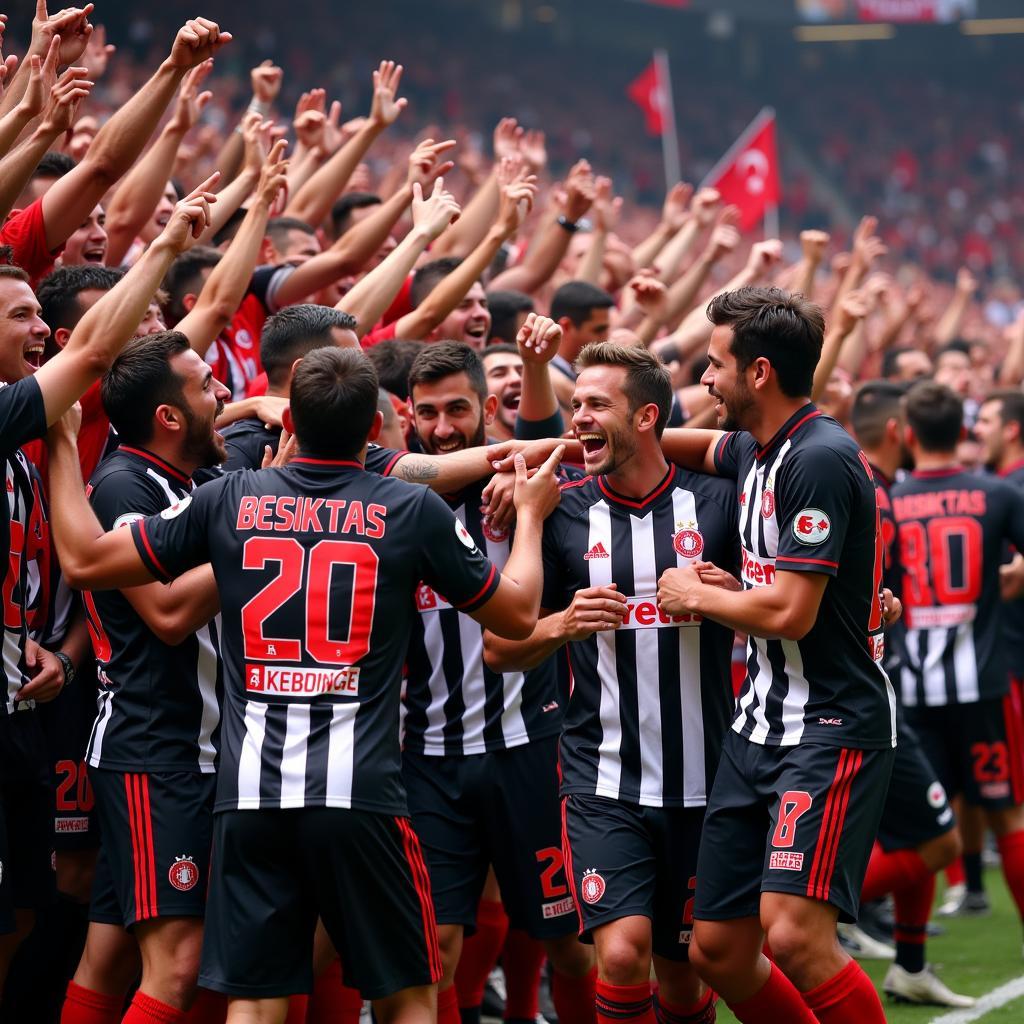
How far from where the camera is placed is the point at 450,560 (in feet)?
14.1

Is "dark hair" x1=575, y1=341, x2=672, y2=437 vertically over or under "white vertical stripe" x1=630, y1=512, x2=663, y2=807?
over

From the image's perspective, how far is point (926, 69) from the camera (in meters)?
39.4

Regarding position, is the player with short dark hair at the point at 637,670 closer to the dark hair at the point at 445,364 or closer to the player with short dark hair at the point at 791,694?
the player with short dark hair at the point at 791,694

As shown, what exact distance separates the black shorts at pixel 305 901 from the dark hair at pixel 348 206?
4978 mm

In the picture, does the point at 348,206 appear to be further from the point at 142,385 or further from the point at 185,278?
the point at 142,385

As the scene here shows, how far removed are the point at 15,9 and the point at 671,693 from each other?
54.9 ft

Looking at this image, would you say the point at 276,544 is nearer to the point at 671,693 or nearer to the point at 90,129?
the point at 671,693

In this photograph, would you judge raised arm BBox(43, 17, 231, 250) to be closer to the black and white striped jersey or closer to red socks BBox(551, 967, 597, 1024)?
the black and white striped jersey

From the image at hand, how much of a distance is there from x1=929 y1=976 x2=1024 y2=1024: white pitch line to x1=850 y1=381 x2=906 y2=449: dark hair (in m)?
2.70

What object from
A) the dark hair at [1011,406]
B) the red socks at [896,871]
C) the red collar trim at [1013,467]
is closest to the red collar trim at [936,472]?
the red collar trim at [1013,467]

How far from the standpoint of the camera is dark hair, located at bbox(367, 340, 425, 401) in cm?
618

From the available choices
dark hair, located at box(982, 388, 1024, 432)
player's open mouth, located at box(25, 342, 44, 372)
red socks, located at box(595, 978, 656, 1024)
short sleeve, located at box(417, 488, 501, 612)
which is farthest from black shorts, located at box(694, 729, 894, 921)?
dark hair, located at box(982, 388, 1024, 432)

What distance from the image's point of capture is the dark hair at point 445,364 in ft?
18.1


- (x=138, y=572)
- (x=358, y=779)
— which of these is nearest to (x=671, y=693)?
(x=358, y=779)
